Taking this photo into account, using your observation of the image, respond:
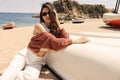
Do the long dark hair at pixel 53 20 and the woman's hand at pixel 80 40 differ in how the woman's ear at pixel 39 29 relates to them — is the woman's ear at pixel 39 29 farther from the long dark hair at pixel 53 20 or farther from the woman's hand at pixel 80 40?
the woman's hand at pixel 80 40

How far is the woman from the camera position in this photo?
352 centimetres

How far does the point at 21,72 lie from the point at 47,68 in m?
0.63

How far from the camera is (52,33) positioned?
12.6 ft

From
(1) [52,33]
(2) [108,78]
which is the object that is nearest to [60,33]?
(1) [52,33]

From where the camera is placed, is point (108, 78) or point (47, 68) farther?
point (47, 68)

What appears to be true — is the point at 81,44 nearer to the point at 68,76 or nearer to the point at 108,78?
the point at 68,76

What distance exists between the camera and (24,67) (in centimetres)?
395

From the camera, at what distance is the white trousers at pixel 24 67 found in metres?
3.57

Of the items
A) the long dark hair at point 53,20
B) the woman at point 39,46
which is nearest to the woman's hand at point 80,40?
the woman at point 39,46

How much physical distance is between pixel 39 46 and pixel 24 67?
0.47 m

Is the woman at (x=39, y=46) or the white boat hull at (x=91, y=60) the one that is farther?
the woman at (x=39, y=46)

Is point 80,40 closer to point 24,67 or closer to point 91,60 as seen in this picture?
point 91,60

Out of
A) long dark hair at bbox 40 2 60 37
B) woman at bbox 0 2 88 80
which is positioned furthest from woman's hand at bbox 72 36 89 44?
long dark hair at bbox 40 2 60 37

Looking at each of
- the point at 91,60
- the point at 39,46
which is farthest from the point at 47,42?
the point at 91,60
